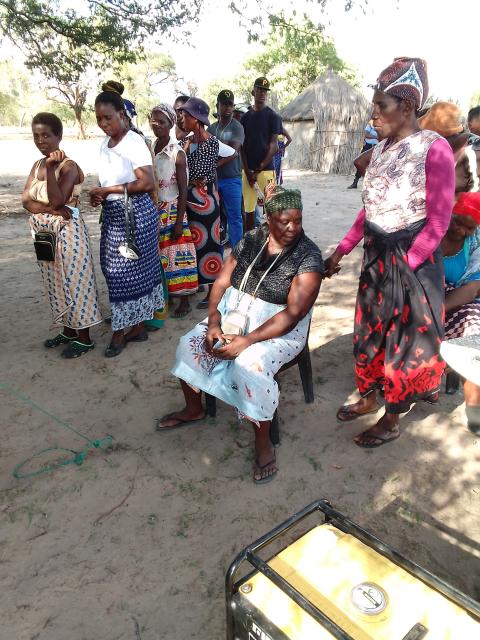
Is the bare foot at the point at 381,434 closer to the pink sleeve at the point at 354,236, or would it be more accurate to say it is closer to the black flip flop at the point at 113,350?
the pink sleeve at the point at 354,236

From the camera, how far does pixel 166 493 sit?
2.35 meters

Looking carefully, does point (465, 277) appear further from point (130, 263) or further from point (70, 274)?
point (70, 274)

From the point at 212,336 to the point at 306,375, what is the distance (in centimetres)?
79

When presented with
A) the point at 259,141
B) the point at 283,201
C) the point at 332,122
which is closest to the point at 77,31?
the point at 259,141

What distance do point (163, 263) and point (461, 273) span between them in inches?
99.9

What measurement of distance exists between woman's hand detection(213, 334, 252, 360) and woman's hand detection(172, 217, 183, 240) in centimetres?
184

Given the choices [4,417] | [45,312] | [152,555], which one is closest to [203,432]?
[152,555]

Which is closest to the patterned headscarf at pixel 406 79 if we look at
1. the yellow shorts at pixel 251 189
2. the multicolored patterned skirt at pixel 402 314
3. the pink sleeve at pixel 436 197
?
the pink sleeve at pixel 436 197

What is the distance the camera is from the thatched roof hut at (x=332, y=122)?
48.0ft

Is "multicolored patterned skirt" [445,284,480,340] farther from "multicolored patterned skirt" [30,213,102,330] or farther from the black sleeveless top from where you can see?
"multicolored patterned skirt" [30,213,102,330]

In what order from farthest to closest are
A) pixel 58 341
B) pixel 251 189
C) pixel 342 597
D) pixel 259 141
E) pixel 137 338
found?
pixel 251 189
pixel 259 141
pixel 137 338
pixel 58 341
pixel 342 597

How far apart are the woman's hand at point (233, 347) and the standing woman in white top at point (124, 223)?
1461mm

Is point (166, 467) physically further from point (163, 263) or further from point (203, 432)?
point (163, 263)

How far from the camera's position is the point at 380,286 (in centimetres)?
245
